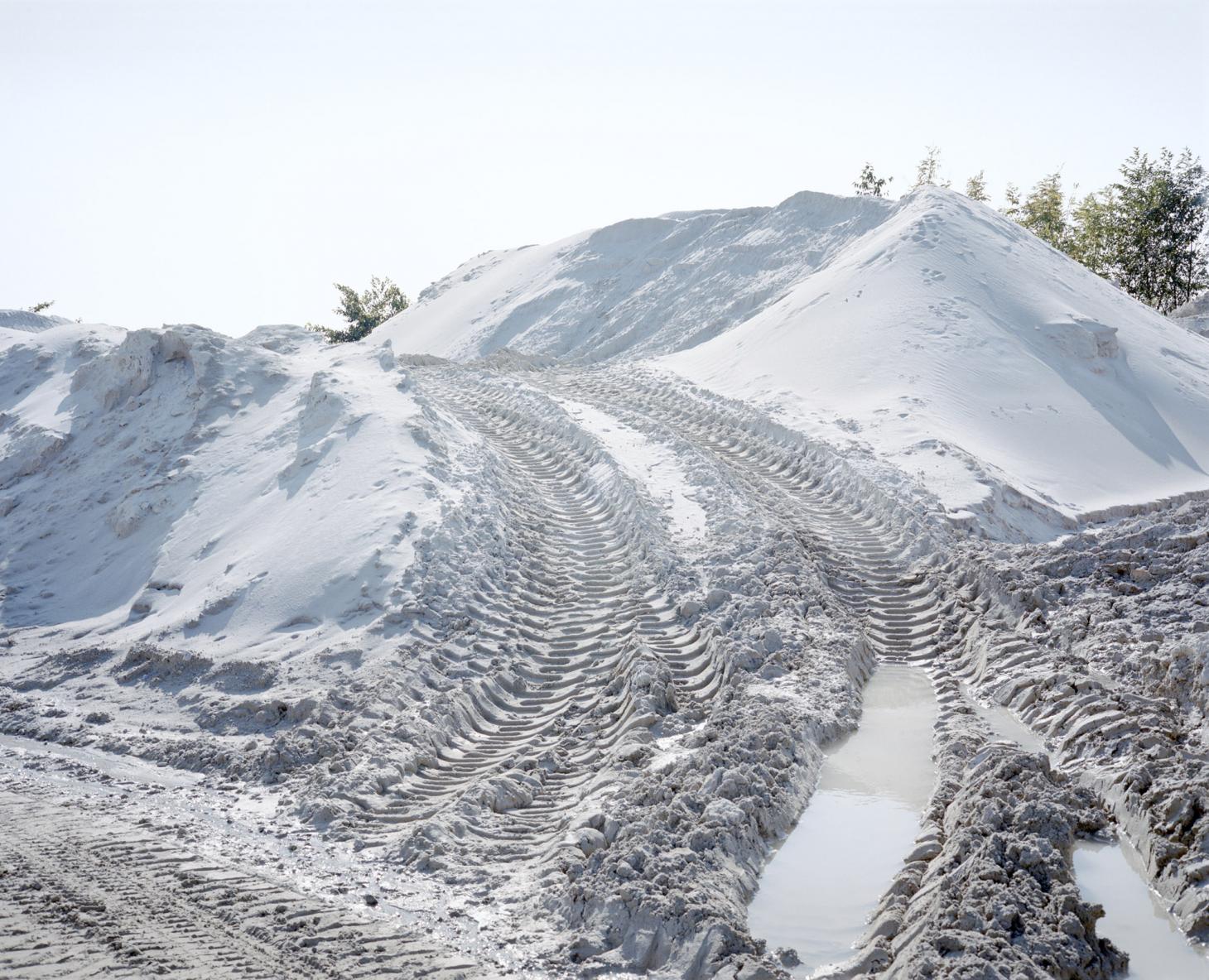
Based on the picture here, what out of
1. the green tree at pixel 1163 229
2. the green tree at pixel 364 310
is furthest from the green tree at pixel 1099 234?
the green tree at pixel 364 310

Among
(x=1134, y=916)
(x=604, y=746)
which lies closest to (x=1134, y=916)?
(x=1134, y=916)

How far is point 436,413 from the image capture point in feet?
46.5

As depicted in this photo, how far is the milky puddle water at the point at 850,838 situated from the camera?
5.08 meters

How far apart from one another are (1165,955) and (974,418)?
1106 cm

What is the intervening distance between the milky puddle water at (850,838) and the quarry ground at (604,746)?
13 centimetres

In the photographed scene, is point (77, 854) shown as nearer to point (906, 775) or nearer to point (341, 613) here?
point (341, 613)

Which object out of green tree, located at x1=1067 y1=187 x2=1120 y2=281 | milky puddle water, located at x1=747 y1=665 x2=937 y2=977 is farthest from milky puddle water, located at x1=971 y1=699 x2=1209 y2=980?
green tree, located at x1=1067 y1=187 x2=1120 y2=281

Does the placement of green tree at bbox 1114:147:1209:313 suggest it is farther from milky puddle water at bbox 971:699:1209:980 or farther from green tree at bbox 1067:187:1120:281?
milky puddle water at bbox 971:699:1209:980

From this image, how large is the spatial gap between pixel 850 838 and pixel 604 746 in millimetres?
1877

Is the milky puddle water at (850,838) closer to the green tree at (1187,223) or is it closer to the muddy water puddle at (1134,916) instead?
the muddy water puddle at (1134,916)

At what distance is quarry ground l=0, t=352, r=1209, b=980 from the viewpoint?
4840 millimetres

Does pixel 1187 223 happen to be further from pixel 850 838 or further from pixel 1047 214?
pixel 850 838

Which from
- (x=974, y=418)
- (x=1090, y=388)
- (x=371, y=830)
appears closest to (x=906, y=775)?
(x=371, y=830)

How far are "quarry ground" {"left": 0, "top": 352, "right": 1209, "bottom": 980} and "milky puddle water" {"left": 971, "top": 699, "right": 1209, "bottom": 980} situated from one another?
0.11 metres
